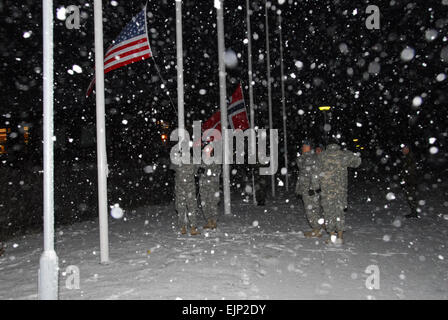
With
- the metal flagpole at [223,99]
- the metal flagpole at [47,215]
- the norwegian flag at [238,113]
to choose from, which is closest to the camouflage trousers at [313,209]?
the metal flagpole at [223,99]

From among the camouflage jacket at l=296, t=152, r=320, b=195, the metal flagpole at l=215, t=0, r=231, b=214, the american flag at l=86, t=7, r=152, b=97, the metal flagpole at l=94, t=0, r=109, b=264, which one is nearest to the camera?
the metal flagpole at l=94, t=0, r=109, b=264

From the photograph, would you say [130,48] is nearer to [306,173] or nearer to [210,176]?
[210,176]

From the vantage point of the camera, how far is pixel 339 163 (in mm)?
7797

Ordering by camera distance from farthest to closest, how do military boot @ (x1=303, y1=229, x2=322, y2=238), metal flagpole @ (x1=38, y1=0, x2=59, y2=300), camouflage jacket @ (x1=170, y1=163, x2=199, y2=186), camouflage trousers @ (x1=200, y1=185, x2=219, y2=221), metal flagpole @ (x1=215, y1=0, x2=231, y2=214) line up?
metal flagpole @ (x1=215, y1=0, x2=231, y2=214) → camouflage trousers @ (x1=200, y1=185, x2=219, y2=221) → camouflage jacket @ (x1=170, y1=163, x2=199, y2=186) → military boot @ (x1=303, y1=229, x2=322, y2=238) → metal flagpole @ (x1=38, y1=0, x2=59, y2=300)

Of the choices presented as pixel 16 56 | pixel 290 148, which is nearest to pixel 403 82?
pixel 290 148

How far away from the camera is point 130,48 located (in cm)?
838

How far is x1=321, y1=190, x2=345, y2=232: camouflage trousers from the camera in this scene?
777cm

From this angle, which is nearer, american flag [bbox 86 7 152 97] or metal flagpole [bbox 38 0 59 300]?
metal flagpole [bbox 38 0 59 300]

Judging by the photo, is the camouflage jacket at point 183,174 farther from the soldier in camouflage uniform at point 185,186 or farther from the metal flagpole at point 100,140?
the metal flagpole at point 100,140

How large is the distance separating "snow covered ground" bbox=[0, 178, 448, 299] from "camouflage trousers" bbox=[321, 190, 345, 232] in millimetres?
445

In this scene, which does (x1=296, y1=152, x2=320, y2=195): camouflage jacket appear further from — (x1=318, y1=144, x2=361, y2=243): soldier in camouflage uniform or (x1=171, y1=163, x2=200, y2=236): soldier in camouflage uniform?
(x1=171, y1=163, x2=200, y2=236): soldier in camouflage uniform

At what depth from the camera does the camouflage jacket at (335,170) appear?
779cm

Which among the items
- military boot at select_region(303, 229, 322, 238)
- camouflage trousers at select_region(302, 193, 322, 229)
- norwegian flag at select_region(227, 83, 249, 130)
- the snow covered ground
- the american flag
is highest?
the american flag

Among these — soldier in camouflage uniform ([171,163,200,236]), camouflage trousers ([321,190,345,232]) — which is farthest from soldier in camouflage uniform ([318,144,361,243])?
soldier in camouflage uniform ([171,163,200,236])
